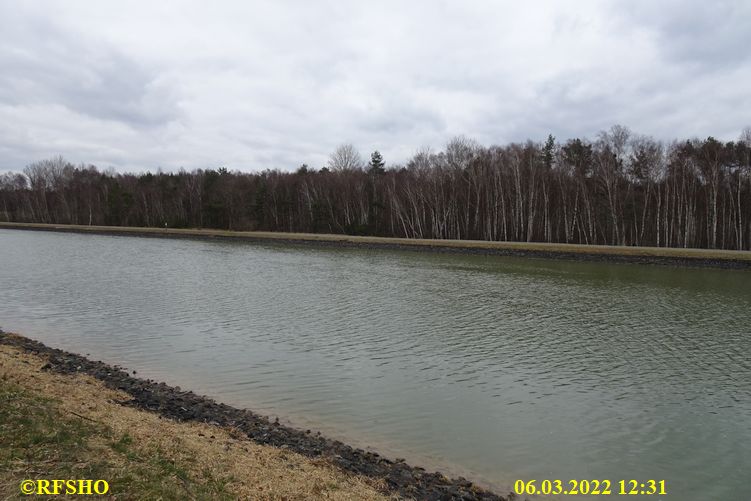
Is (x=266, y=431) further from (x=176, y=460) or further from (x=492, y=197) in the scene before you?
(x=492, y=197)

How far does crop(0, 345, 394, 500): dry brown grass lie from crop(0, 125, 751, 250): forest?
57.8m

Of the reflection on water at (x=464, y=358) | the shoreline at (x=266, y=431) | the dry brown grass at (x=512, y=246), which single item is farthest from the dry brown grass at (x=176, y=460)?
the dry brown grass at (x=512, y=246)

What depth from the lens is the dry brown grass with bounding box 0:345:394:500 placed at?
5828mm

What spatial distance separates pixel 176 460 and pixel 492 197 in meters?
68.5

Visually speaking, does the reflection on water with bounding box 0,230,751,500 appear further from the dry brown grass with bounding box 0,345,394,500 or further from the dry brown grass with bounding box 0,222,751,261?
the dry brown grass with bounding box 0,222,751,261

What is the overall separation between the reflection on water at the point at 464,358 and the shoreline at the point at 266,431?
27.1 inches

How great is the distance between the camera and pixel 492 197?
71.5 meters

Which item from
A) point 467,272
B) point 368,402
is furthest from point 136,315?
point 467,272

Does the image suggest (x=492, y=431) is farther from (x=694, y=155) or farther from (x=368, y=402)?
(x=694, y=155)

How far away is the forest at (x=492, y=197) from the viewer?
5703cm

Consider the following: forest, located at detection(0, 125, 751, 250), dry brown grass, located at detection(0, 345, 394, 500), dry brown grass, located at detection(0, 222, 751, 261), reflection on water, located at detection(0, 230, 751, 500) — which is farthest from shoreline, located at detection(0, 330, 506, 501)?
forest, located at detection(0, 125, 751, 250)

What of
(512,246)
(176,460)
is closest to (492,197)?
(512,246)

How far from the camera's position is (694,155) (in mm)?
56406

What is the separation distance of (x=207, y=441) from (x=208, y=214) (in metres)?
96.7
